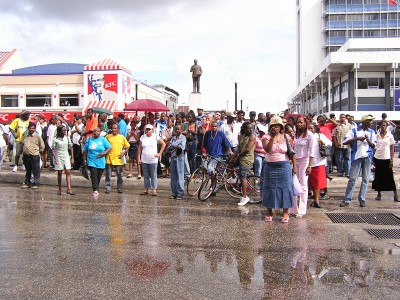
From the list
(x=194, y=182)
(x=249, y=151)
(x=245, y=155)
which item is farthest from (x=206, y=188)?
(x=249, y=151)

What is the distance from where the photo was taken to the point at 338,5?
93.3 meters

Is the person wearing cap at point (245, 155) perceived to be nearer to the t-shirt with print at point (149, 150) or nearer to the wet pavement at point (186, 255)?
the wet pavement at point (186, 255)

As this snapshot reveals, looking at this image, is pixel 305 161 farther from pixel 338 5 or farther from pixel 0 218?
pixel 338 5

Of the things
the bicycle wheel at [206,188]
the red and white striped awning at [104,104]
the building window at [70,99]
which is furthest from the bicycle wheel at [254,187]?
the building window at [70,99]

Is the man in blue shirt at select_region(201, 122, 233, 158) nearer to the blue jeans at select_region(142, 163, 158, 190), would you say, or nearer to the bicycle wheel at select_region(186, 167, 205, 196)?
the bicycle wheel at select_region(186, 167, 205, 196)

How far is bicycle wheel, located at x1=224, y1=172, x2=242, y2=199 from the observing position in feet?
35.4

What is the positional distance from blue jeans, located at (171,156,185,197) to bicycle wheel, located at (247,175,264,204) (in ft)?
5.44

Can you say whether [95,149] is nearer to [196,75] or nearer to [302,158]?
[302,158]

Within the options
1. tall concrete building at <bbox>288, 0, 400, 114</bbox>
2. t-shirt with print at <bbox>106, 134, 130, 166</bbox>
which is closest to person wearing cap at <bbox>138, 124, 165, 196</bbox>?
t-shirt with print at <bbox>106, 134, 130, 166</bbox>

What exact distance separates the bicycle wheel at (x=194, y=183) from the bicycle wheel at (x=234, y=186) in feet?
2.54

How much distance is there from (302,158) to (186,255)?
12.3 feet

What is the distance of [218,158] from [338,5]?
9120 cm

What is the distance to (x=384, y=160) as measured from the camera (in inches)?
415

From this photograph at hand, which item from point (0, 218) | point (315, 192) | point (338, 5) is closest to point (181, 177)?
point (315, 192)
